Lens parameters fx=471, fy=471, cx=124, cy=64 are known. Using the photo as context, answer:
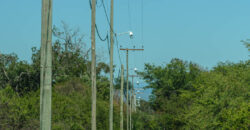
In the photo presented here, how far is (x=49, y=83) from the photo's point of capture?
28.7 feet

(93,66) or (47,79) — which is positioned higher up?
(93,66)

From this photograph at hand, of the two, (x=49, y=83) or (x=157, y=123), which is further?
(x=157, y=123)

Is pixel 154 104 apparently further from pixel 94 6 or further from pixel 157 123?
pixel 94 6

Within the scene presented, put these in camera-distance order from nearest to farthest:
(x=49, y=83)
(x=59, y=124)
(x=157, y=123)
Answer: (x=49, y=83) < (x=59, y=124) < (x=157, y=123)

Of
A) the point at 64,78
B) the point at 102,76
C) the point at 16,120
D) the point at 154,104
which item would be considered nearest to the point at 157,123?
the point at 154,104

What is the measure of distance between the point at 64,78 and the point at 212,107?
2341cm

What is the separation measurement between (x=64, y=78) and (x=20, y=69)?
→ 569 centimetres

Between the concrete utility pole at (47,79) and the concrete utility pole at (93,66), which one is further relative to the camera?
the concrete utility pole at (93,66)

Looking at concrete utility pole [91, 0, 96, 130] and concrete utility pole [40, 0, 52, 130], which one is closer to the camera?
concrete utility pole [40, 0, 52, 130]

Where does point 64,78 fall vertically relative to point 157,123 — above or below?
above

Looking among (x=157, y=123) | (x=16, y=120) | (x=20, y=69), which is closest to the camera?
(x=16, y=120)

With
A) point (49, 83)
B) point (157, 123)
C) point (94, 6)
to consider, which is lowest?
point (157, 123)

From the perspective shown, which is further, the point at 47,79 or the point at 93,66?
the point at 93,66

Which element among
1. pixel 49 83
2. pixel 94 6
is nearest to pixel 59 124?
pixel 94 6
